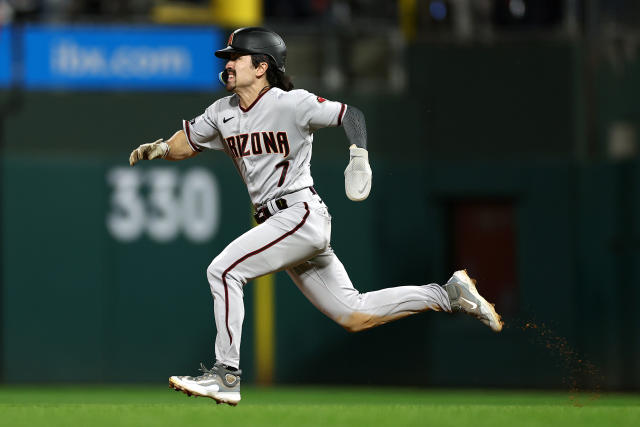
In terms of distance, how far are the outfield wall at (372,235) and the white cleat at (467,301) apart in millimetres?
5519

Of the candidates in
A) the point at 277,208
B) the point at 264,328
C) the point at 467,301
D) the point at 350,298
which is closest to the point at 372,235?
the point at 264,328

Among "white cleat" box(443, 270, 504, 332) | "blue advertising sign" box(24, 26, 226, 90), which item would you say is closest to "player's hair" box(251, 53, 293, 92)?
"white cleat" box(443, 270, 504, 332)

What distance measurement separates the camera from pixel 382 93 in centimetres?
1245

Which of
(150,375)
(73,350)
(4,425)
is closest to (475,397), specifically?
(150,375)

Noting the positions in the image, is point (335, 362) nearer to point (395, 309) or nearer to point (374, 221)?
point (374, 221)

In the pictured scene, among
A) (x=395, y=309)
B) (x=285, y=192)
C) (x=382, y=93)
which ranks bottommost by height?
(x=395, y=309)

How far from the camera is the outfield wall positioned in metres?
12.1

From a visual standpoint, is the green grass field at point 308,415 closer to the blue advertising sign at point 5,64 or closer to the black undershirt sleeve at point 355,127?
the black undershirt sleeve at point 355,127

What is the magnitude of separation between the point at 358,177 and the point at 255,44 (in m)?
1.02

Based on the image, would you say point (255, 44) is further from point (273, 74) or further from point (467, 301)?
point (467, 301)

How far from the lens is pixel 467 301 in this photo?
6.64 meters

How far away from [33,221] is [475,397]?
499 cm

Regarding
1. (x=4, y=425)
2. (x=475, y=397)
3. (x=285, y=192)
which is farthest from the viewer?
(x=475, y=397)

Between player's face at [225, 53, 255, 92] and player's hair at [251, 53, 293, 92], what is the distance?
Answer: 0.11 ft
